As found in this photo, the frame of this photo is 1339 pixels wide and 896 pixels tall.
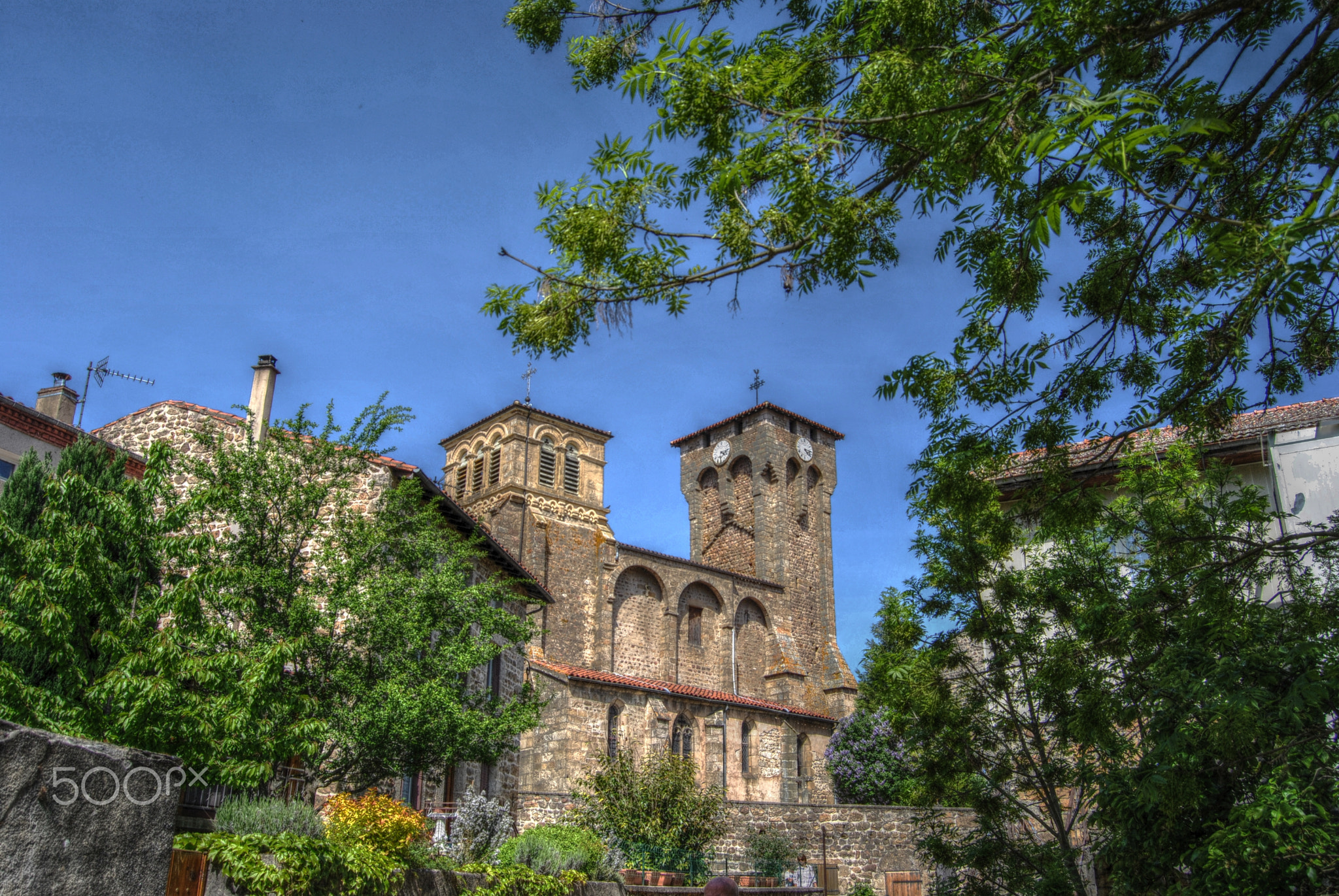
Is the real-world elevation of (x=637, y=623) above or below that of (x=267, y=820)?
above

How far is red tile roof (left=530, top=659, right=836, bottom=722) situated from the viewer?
2677 centimetres

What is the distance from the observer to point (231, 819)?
814 centimetres

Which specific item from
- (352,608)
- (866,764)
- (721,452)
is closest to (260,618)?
(352,608)

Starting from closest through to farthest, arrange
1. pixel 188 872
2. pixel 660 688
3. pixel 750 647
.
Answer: pixel 188 872, pixel 660 688, pixel 750 647

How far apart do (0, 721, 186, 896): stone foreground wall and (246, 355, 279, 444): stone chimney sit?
12486mm

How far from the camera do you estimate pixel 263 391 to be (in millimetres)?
15188

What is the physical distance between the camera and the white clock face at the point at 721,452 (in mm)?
43531

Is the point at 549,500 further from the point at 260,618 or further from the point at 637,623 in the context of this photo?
the point at 260,618

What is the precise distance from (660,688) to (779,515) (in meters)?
14.4

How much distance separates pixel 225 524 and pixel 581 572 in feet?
65.7

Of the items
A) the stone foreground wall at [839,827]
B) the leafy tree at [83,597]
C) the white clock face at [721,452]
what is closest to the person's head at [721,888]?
the leafy tree at [83,597]

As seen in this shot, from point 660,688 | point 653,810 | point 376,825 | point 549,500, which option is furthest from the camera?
point 549,500

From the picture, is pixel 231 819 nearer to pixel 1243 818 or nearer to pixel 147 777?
pixel 147 777

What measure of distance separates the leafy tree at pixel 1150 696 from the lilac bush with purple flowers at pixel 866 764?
705 inches
